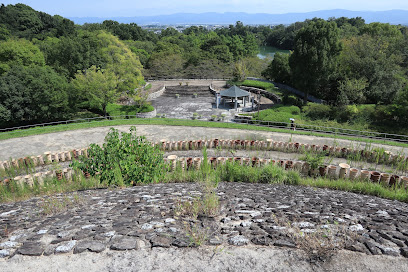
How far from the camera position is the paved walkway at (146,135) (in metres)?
18.5

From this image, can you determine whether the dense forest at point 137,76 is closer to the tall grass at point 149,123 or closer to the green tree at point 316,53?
the green tree at point 316,53

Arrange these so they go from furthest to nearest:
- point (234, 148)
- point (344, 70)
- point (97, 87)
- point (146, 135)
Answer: point (344, 70) < point (97, 87) < point (146, 135) < point (234, 148)

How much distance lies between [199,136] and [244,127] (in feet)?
14.3

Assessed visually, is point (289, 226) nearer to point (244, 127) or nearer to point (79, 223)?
point (79, 223)

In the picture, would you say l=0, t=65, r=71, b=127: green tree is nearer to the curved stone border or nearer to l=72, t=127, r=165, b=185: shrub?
the curved stone border

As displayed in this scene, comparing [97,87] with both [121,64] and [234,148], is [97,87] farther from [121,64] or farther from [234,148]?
[234,148]

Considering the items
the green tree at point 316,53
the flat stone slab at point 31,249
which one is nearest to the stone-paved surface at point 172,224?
the flat stone slab at point 31,249

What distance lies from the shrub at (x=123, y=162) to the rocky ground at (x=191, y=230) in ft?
5.26

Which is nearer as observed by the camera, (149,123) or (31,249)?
(31,249)

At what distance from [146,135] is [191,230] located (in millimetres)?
16883

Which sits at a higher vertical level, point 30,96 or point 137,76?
point 137,76

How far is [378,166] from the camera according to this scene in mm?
16234

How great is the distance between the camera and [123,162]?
9266 millimetres

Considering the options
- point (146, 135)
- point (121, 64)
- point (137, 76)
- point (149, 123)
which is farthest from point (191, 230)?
point (121, 64)
